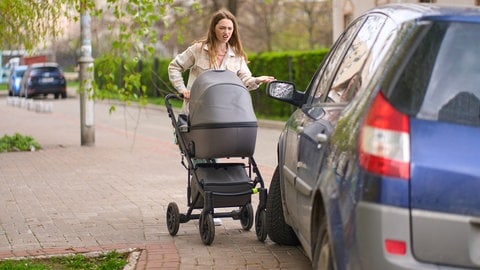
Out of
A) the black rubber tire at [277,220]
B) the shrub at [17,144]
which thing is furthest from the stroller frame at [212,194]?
the shrub at [17,144]

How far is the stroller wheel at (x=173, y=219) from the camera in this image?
877 centimetres

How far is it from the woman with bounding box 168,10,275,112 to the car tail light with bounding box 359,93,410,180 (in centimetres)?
450

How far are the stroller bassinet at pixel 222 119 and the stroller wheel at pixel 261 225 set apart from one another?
460 mm

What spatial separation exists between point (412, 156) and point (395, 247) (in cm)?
37

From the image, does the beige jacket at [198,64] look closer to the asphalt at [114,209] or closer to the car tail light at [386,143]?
the asphalt at [114,209]

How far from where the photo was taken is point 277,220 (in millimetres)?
8180

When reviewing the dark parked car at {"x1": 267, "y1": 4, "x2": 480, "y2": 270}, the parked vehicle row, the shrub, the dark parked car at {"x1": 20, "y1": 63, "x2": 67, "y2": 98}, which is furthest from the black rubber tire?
the dark parked car at {"x1": 20, "y1": 63, "x2": 67, "y2": 98}

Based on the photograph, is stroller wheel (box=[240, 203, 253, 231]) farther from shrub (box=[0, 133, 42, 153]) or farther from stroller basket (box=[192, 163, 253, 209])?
shrub (box=[0, 133, 42, 153])

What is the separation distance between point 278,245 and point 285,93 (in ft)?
4.86

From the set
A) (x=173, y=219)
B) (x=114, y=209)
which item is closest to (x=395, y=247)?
(x=173, y=219)

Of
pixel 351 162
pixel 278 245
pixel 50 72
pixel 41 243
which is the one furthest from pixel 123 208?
pixel 50 72

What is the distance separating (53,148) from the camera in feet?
63.9

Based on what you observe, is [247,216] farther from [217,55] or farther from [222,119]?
[217,55]

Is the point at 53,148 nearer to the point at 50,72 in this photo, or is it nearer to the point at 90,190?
the point at 90,190
